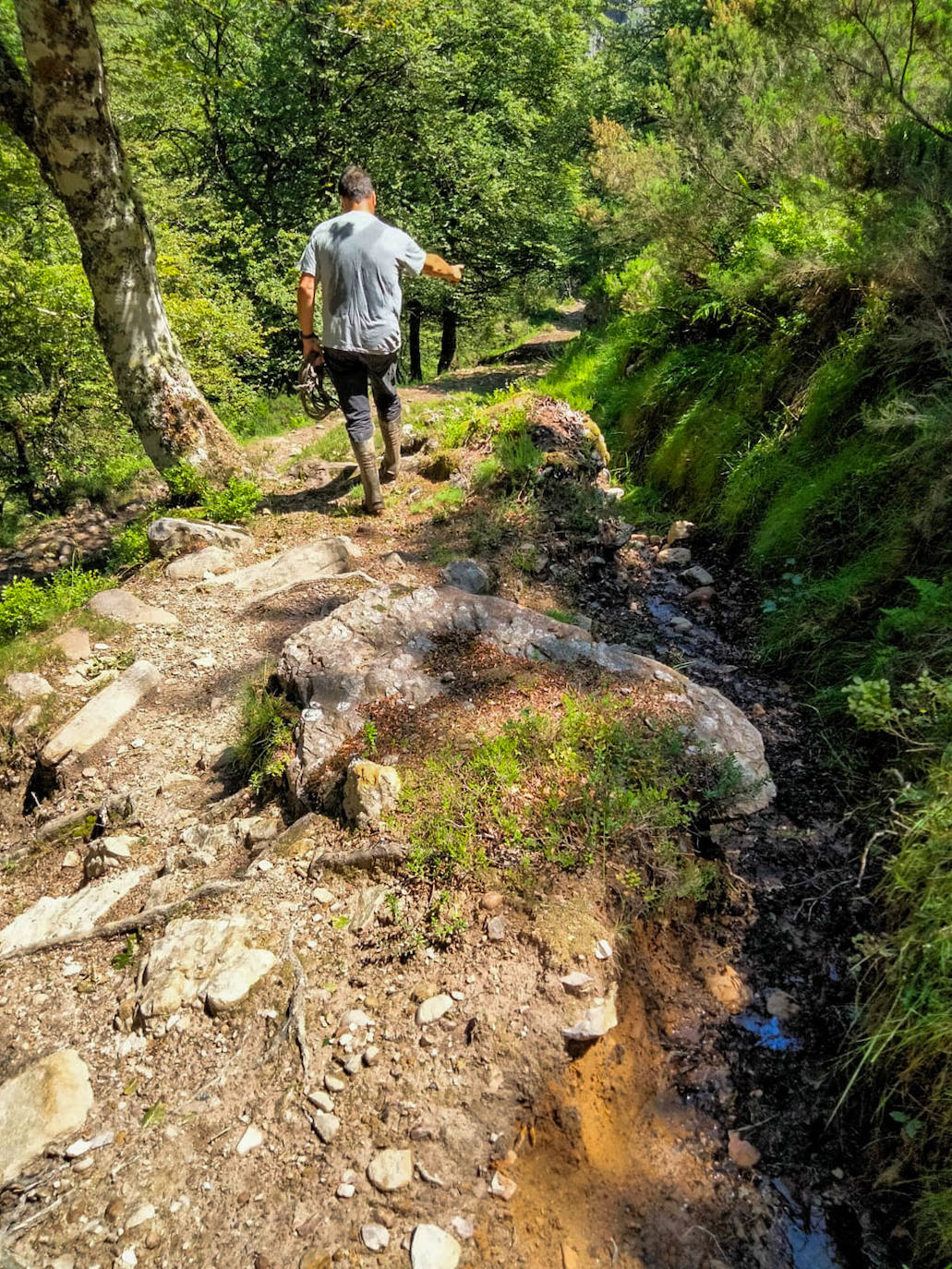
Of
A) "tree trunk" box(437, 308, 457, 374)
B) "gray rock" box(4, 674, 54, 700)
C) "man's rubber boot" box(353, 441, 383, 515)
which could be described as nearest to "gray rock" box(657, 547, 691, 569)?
"man's rubber boot" box(353, 441, 383, 515)

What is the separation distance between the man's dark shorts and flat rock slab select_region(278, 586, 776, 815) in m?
2.14

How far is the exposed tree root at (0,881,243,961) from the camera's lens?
2736mm

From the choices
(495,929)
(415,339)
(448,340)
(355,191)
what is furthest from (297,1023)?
(415,339)

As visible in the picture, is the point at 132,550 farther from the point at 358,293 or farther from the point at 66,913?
the point at 66,913

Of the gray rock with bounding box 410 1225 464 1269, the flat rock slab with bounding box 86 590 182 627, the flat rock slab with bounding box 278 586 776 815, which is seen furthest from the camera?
the flat rock slab with bounding box 86 590 182 627

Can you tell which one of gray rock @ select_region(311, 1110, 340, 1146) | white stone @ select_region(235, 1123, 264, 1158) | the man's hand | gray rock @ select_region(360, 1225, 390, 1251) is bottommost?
white stone @ select_region(235, 1123, 264, 1158)

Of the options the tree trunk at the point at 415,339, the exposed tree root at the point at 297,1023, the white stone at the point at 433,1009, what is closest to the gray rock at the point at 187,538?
the exposed tree root at the point at 297,1023

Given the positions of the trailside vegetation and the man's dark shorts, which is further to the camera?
the man's dark shorts

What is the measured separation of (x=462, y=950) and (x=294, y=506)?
489 cm

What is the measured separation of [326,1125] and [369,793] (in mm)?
1143

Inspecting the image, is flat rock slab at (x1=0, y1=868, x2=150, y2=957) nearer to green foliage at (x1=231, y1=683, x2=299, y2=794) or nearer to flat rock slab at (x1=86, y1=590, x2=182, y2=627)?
green foliage at (x1=231, y1=683, x2=299, y2=794)

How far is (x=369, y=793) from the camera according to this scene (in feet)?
9.55

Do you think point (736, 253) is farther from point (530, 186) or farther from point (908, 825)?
point (530, 186)

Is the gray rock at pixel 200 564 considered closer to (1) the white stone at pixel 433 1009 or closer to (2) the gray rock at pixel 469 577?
(2) the gray rock at pixel 469 577
